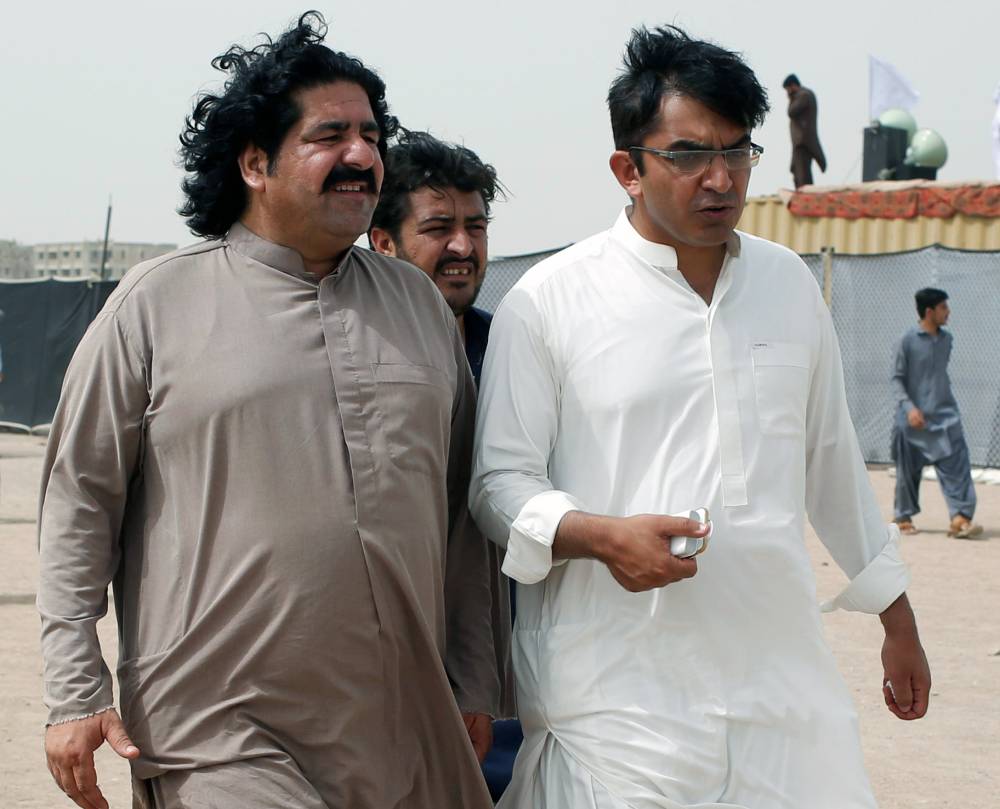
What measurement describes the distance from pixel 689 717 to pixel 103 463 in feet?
3.86

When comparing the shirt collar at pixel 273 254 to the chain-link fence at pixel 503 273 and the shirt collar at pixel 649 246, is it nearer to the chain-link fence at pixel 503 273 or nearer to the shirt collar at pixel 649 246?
the shirt collar at pixel 649 246

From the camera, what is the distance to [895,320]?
17.0 m

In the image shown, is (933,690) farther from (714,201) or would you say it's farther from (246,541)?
(246,541)

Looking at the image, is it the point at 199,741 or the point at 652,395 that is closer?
the point at 199,741

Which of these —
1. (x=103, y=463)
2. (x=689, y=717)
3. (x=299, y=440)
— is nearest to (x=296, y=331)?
(x=299, y=440)

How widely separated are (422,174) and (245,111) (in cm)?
88

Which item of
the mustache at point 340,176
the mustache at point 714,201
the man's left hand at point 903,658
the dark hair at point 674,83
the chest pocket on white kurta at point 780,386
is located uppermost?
the dark hair at point 674,83

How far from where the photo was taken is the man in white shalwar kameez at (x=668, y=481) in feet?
9.71

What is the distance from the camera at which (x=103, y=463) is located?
2877mm

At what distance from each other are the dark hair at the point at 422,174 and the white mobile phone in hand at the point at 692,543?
140cm

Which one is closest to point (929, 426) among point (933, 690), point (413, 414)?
point (933, 690)

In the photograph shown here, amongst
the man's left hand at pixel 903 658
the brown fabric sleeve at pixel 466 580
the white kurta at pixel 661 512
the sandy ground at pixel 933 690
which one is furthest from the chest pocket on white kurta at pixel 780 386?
the sandy ground at pixel 933 690

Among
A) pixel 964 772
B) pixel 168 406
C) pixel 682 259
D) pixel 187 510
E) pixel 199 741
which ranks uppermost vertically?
pixel 682 259

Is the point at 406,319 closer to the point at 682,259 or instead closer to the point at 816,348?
the point at 682,259
